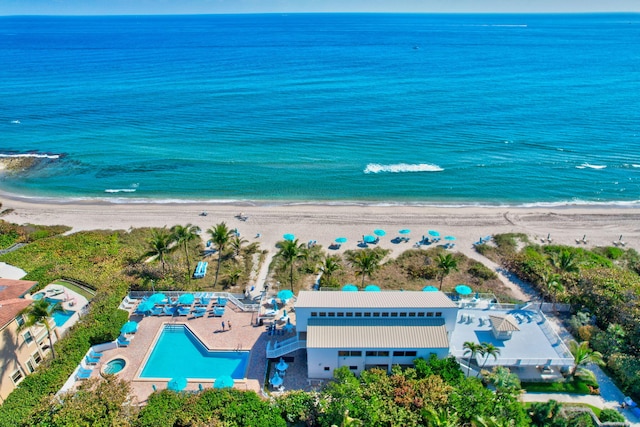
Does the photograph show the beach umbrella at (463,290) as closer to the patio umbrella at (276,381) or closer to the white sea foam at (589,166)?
the patio umbrella at (276,381)

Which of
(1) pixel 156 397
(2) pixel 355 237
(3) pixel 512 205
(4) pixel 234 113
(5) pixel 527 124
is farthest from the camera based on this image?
(4) pixel 234 113

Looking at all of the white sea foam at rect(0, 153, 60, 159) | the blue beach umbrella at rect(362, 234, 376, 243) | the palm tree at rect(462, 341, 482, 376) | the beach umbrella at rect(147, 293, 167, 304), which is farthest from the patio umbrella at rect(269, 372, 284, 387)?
the white sea foam at rect(0, 153, 60, 159)

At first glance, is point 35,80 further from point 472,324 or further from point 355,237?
point 472,324

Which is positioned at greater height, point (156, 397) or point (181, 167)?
point (181, 167)

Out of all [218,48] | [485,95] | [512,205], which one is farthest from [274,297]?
[218,48]

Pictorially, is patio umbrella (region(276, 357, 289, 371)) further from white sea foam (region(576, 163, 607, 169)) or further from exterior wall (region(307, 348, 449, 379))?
white sea foam (region(576, 163, 607, 169))

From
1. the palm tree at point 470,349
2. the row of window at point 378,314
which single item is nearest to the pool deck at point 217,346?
the row of window at point 378,314
